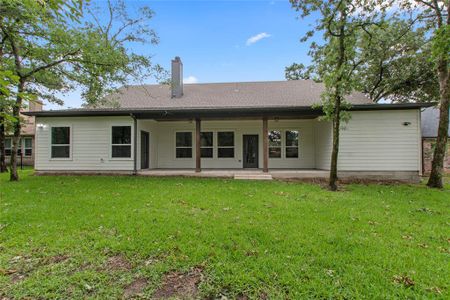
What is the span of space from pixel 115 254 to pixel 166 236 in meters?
0.79

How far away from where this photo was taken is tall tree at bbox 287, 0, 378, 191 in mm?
7320

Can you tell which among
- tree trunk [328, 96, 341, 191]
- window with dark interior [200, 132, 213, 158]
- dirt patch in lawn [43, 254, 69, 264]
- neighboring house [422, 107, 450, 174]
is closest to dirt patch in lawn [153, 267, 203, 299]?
dirt patch in lawn [43, 254, 69, 264]

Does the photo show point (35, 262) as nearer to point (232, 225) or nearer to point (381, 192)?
point (232, 225)

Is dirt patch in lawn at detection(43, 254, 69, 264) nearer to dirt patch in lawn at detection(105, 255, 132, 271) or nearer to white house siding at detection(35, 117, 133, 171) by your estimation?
dirt patch in lawn at detection(105, 255, 132, 271)

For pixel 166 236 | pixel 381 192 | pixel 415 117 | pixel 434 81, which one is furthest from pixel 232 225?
pixel 434 81

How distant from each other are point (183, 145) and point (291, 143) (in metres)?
6.09

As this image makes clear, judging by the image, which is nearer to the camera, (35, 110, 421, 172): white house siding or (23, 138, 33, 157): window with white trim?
(35, 110, 421, 172): white house siding

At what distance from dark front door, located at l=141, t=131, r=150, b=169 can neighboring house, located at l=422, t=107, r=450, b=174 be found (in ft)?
50.6

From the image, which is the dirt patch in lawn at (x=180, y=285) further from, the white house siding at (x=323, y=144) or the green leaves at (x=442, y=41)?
the white house siding at (x=323, y=144)

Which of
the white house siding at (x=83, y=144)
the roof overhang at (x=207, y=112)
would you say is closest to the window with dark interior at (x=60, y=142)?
the white house siding at (x=83, y=144)

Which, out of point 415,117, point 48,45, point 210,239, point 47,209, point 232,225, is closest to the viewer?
point 210,239

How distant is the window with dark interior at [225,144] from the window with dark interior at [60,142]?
7446 millimetres

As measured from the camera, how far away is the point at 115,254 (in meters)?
3.37

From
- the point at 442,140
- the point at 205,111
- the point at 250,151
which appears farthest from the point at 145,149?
the point at 442,140
